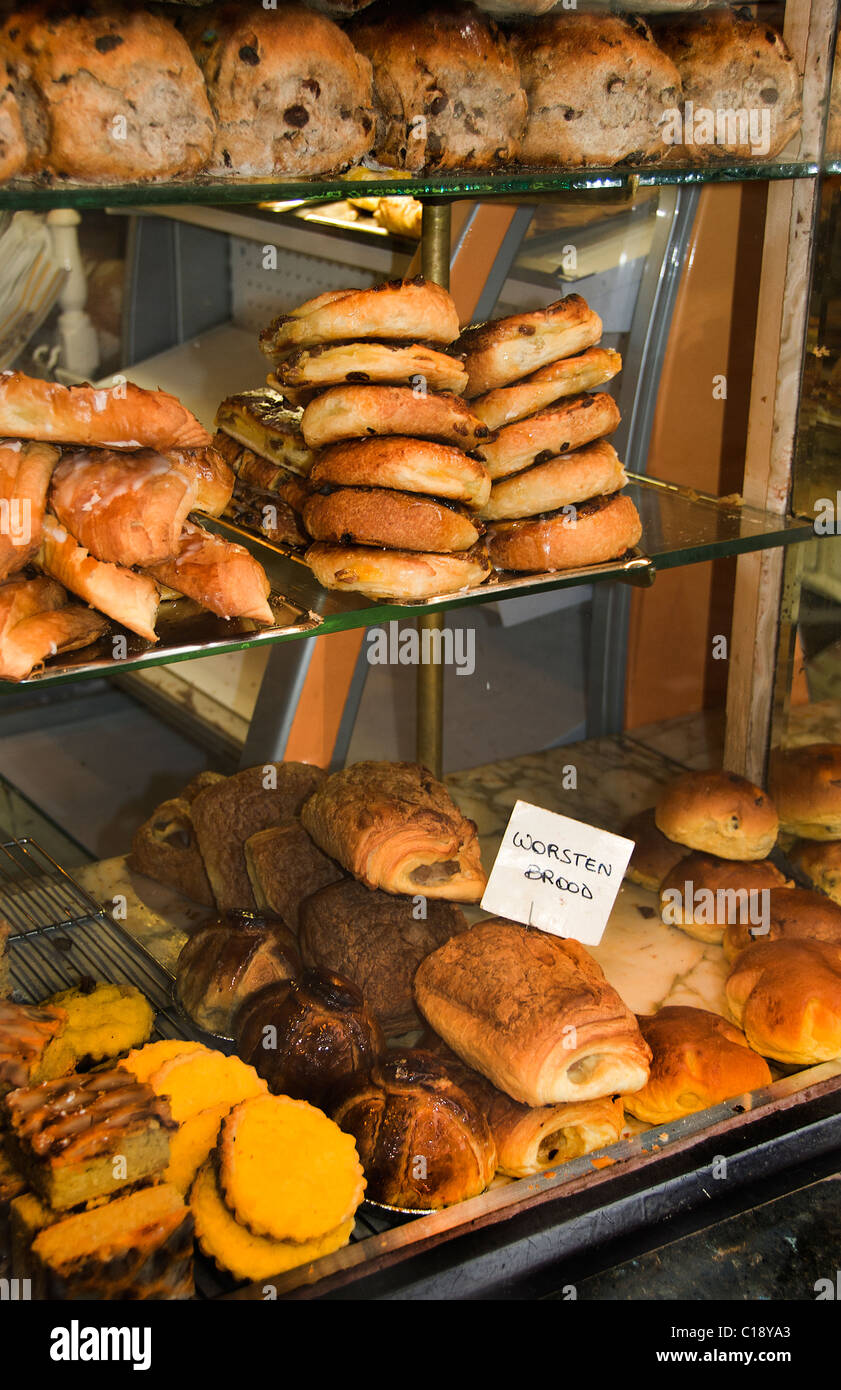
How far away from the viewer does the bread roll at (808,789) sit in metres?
2.40

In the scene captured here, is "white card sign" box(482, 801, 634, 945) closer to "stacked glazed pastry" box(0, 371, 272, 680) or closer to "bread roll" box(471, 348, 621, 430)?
"bread roll" box(471, 348, 621, 430)

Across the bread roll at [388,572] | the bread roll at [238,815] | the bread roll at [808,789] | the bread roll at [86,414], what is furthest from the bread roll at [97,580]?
the bread roll at [808,789]

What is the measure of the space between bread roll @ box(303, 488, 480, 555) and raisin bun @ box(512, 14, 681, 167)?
Answer: 23.2 inches

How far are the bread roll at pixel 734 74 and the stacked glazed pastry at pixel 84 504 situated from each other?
104cm

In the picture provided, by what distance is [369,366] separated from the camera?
5.31ft

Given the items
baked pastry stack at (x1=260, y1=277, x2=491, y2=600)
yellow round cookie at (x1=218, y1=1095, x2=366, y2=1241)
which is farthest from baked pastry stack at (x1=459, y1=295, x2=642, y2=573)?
yellow round cookie at (x1=218, y1=1095, x2=366, y2=1241)

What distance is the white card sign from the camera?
6.34ft

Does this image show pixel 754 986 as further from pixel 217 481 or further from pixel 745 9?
pixel 745 9

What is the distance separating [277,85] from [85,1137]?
4.24ft

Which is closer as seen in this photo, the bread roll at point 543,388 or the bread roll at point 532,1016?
the bread roll at point 532,1016

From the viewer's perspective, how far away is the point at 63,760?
426cm

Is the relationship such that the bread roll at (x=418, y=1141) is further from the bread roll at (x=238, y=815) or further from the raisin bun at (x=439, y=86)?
the raisin bun at (x=439, y=86)

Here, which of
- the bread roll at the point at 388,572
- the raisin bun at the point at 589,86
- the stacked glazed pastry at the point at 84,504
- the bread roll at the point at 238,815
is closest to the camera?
the stacked glazed pastry at the point at 84,504

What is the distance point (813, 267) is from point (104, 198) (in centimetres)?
137
